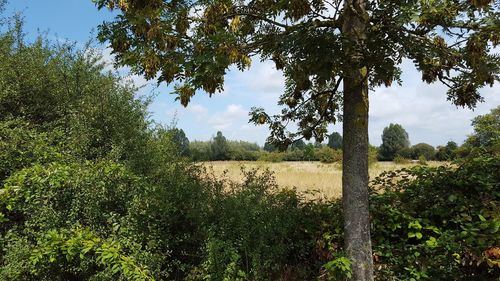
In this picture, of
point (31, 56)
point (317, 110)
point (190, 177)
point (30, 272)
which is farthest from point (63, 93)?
point (317, 110)

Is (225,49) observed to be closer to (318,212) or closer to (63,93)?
(318,212)

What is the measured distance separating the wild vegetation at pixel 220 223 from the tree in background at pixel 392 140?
1344 inches

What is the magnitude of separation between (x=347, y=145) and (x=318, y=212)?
1778 mm

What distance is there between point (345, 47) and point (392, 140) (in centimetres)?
4278

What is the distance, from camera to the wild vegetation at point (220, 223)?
4.36 metres

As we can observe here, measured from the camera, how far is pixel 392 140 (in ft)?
143

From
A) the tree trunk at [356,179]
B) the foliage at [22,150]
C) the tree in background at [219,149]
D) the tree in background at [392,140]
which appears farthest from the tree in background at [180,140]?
the tree in background at [392,140]

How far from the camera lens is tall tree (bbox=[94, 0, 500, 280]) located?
3.14 meters

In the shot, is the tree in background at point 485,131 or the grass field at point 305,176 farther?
the grass field at point 305,176

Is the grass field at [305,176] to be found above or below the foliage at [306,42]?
below

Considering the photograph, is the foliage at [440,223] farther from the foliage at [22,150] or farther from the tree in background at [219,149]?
the tree in background at [219,149]

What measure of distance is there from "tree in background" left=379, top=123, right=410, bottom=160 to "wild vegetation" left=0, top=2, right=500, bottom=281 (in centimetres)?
3415

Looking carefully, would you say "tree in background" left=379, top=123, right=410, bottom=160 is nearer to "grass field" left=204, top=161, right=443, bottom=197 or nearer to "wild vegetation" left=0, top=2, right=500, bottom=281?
"grass field" left=204, top=161, right=443, bottom=197

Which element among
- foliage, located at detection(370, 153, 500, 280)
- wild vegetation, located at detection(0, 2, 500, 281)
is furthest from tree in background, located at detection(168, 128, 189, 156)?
foliage, located at detection(370, 153, 500, 280)
